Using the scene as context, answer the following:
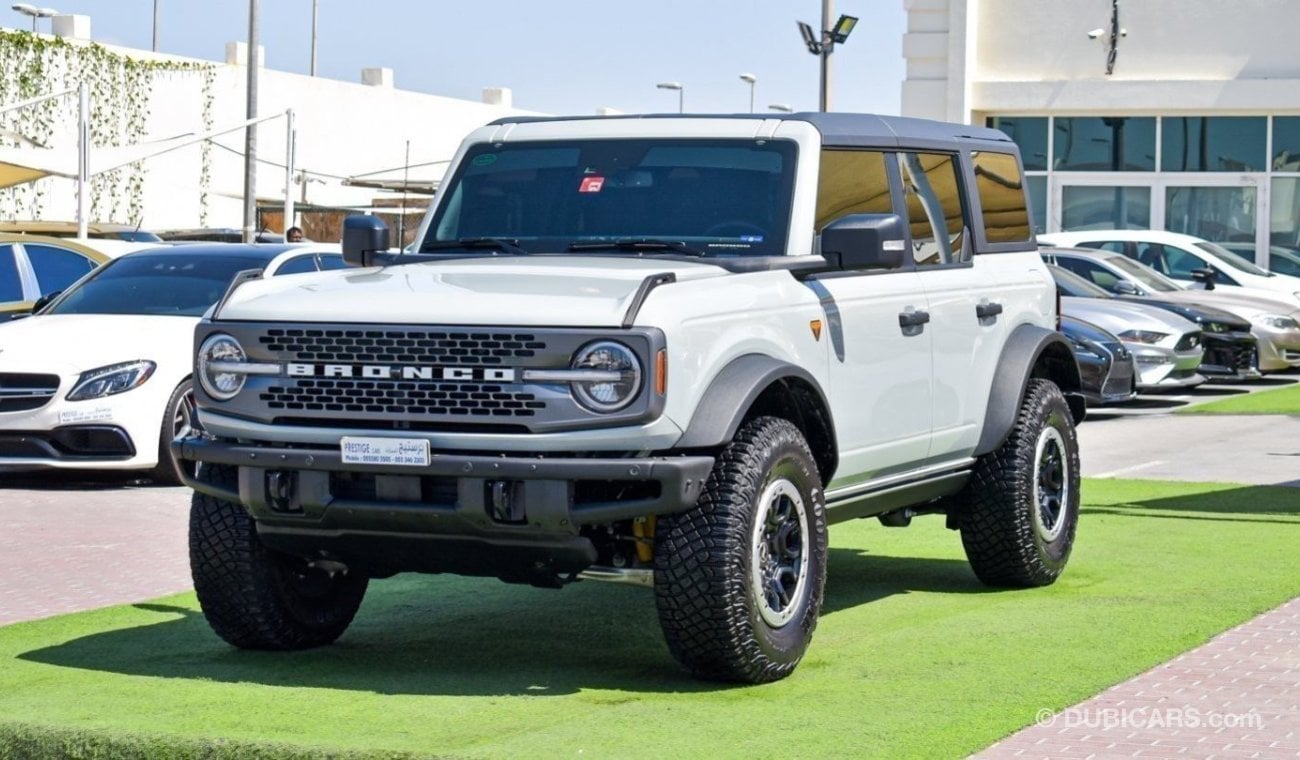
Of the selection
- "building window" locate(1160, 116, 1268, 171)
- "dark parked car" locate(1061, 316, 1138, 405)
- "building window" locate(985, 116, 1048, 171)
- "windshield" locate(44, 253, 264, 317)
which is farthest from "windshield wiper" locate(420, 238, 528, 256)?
"building window" locate(1160, 116, 1268, 171)

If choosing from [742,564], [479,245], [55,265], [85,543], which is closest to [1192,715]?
[742,564]

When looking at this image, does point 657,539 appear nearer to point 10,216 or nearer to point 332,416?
point 332,416

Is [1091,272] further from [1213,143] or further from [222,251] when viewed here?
[222,251]

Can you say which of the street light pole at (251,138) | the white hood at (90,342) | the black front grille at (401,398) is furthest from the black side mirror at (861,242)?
the street light pole at (251,138)

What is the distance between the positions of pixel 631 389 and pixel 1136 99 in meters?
29.7

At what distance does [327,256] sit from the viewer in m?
15.8

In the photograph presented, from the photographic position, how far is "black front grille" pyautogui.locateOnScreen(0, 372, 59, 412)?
13.5 m

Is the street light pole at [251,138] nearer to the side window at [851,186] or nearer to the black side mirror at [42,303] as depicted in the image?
the black side mirror at [42,303]

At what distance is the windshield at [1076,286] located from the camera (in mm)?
23312

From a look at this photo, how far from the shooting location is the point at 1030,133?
119 ft

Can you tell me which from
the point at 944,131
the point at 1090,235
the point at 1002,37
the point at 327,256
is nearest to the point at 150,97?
the point at 1002,37

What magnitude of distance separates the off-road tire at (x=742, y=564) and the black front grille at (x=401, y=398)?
644 mm

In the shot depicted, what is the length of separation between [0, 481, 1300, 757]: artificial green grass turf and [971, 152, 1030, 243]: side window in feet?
5.24

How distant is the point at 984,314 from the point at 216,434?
344cm
